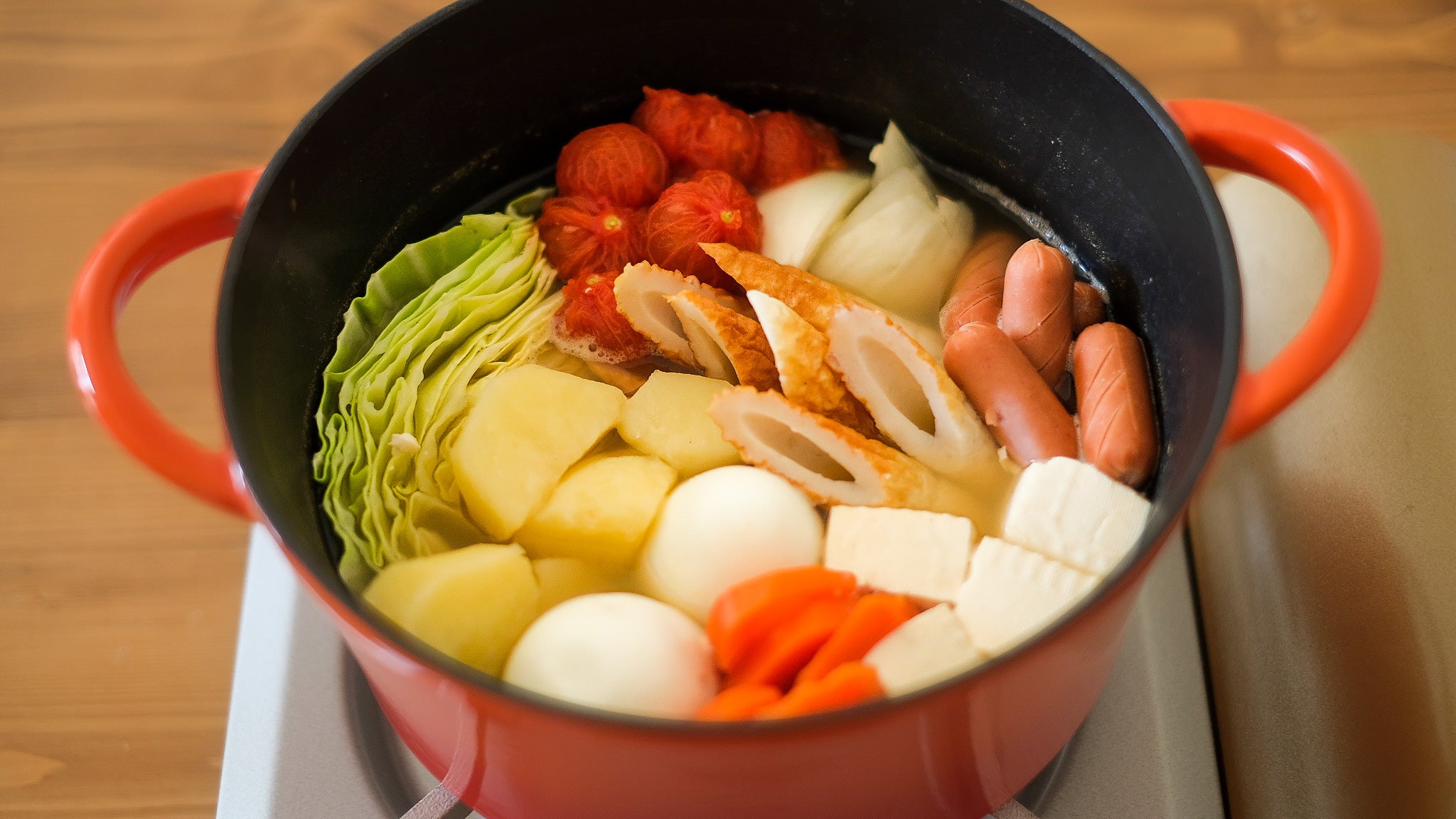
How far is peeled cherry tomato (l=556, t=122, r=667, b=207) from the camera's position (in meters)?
0.86

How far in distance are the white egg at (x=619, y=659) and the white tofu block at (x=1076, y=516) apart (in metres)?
0.21

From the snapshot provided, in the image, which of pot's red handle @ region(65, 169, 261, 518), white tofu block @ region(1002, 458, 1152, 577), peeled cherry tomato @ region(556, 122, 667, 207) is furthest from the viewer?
peeled cherry tomato @ region(556, 122, 667, 207)

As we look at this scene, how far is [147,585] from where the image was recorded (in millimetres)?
967

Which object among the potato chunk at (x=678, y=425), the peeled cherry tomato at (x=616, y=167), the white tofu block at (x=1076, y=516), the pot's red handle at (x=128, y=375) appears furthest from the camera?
the peeled cherry tomato at (x=616, y=167)

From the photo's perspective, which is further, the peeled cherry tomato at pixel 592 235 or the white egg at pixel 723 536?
the peeled cherry tomato at pixel 592 235

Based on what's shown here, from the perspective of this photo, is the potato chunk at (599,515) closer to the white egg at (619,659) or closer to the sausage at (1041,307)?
the white egg at (619,659)

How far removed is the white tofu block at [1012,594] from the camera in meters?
0.61

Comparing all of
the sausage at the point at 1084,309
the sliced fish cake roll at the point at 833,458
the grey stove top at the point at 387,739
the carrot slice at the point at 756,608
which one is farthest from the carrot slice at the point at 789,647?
the sausage at the point at 1084,309

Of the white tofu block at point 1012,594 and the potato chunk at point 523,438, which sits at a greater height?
the white tofu block at point 1012,594

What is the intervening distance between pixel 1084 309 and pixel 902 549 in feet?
0.88

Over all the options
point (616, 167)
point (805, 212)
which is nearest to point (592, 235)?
point (616, 167)

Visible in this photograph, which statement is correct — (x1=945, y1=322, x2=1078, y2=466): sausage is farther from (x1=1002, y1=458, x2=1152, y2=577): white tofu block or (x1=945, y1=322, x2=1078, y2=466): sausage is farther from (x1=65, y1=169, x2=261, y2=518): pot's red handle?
(x1=65, y1=169, x2=261, y2=518): pot's red handle

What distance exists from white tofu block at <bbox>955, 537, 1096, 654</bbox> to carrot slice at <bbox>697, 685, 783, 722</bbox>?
12 cm

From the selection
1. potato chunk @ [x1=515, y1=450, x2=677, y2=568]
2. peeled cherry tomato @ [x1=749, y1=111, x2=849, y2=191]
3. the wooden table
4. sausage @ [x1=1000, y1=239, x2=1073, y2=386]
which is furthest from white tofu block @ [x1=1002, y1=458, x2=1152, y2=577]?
the wooden table
